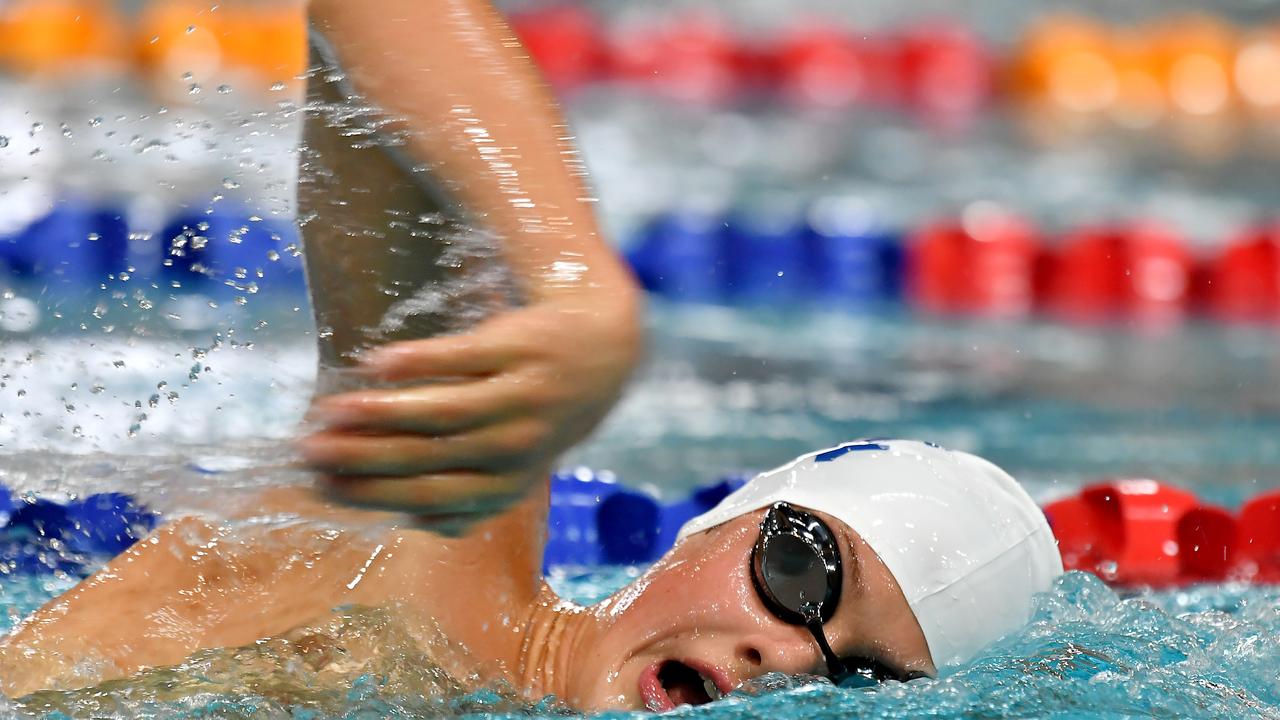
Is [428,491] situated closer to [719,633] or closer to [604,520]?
[719,633]

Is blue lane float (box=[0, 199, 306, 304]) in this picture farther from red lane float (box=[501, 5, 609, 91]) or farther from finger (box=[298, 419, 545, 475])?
red lane float (box=[501, 5, 609, 91])

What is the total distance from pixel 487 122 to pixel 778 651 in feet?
2.40

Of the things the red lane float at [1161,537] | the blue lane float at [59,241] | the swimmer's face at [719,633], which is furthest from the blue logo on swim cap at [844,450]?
the blue lane float at [59,241]

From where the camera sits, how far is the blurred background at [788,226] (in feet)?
6.70

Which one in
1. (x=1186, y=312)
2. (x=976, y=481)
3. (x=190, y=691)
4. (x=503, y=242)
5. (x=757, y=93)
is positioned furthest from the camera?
(x=757, y=93)

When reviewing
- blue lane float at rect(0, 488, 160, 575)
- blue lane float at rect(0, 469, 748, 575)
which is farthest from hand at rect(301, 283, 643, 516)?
blue lane float at rect(0, 469, 748, 575)

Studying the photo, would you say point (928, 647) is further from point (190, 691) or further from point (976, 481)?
point (190, 691)

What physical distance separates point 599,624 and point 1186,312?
3.44m

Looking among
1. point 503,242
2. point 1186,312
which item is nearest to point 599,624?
point 503,242

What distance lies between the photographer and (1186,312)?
4758mm

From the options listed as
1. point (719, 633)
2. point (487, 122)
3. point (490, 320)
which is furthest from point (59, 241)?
point (490, 320)

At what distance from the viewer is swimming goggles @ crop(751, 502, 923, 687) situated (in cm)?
171

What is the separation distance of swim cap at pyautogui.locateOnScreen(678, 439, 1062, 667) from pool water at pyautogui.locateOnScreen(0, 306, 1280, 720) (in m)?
0.05

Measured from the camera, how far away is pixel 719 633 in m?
1.71
